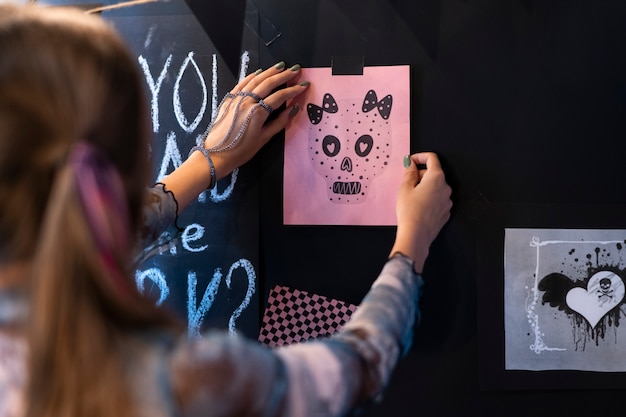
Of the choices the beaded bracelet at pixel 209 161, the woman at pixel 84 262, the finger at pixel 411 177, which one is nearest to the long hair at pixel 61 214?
the woman at pixel 84 262

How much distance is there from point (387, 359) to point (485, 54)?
1.84 feet

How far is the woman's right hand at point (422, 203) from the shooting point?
34.0 inches

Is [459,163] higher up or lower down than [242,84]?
lower down

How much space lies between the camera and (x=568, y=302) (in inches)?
37.3

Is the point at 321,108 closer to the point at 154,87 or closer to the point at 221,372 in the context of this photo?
the point at 154,87

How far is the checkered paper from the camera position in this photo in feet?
3.24

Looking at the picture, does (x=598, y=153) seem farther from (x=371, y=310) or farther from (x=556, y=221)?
(x=371, y=310)

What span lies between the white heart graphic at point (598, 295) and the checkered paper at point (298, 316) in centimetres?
37

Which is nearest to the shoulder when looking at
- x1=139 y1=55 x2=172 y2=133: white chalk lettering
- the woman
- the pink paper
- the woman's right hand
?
the woman

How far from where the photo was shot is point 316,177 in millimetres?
986

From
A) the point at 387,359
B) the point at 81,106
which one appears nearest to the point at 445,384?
the point at 387,359

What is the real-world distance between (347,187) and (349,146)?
0.23 feet

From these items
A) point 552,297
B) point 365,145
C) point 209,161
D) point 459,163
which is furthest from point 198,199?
point 552,297

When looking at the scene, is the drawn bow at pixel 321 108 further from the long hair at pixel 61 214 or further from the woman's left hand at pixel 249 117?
the long hair at pixel 61 214
